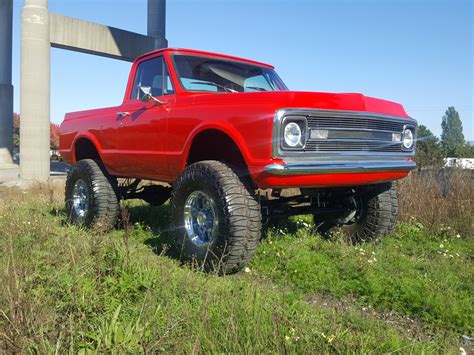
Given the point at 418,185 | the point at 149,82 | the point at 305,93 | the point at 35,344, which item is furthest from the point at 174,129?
the point at 418,185

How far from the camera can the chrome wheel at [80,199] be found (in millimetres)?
5805

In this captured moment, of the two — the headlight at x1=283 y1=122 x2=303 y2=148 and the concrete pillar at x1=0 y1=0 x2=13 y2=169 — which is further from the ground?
the concrete pillar at x1=0 y1=0 x2=13 y2=169

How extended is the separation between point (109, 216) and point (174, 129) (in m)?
1.79

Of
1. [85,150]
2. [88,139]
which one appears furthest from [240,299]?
[85,150]

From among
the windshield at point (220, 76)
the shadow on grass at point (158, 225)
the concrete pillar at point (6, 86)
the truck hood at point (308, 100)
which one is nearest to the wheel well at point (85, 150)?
the shadow on grass at point (158, 225)

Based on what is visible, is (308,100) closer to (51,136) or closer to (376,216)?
(376,216)

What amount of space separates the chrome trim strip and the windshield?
172cm

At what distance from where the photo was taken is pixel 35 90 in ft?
54.5

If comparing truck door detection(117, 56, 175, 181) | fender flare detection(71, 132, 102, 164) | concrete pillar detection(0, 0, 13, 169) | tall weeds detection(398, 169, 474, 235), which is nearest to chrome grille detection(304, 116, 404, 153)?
truck door detection(117, 56, 175, 181)

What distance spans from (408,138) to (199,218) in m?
2.24

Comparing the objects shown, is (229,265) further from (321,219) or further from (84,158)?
(84,158)

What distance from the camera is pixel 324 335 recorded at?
6.98ft

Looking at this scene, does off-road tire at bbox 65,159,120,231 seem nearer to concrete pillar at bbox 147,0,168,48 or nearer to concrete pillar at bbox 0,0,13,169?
concrete pillar at bbox 147,0,168,48

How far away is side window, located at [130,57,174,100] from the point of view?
4786 mm
